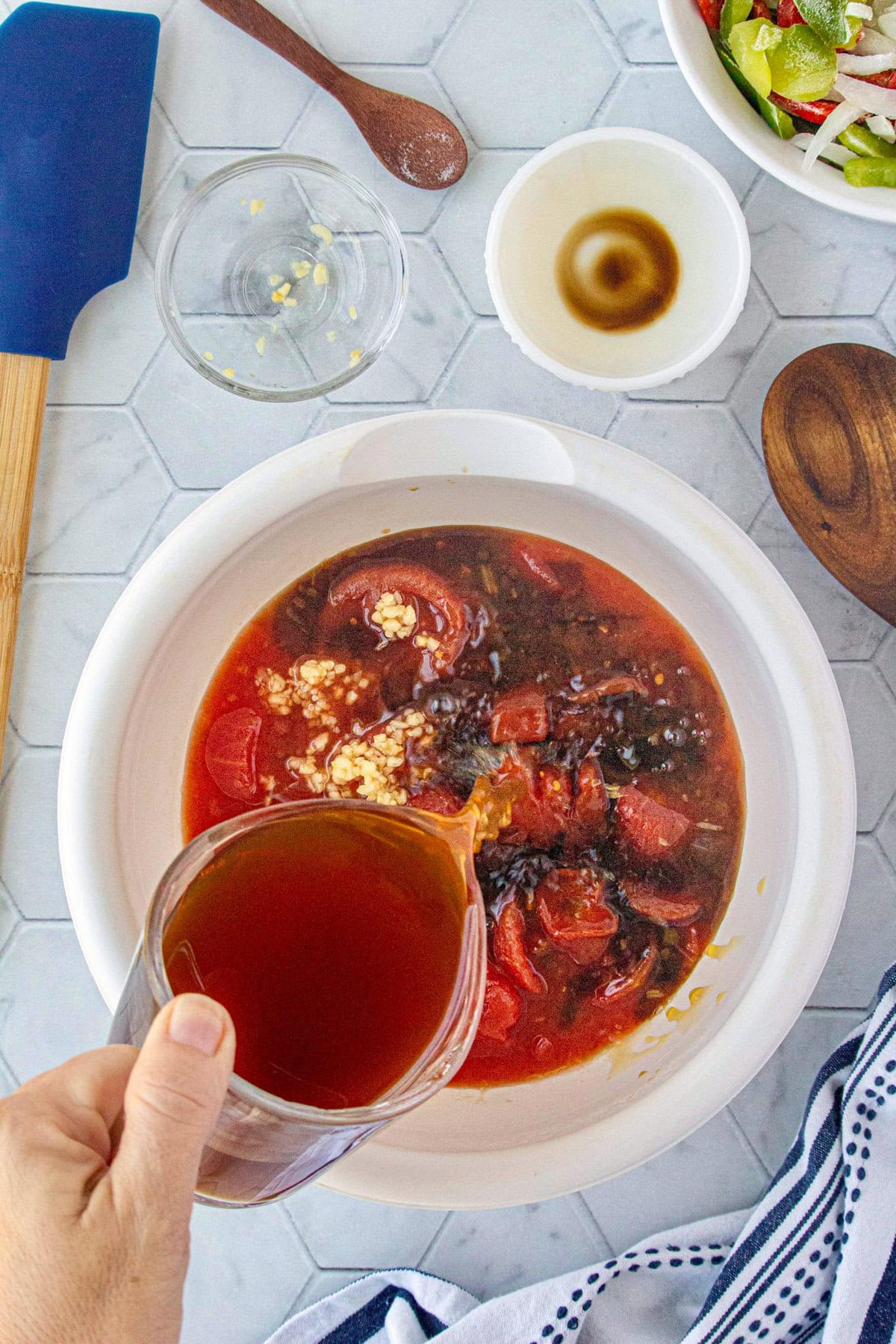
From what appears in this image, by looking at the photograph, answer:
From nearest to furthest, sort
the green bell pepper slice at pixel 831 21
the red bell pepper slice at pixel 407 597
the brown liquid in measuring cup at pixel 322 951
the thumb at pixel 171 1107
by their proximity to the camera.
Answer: the thumb at pixel 171 1107 < the brown liquid in measuring cup at pixel 322 951 < the green bell pepper slice at pixel 831 21 < the red bell pepper slice at pixel 407 597

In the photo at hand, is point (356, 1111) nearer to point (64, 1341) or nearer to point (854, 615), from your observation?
point (64, 1341)

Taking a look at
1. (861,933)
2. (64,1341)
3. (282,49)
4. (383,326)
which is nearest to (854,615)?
(861,933)

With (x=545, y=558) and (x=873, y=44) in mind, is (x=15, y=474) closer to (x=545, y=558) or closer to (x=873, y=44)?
(x=545, y=558)

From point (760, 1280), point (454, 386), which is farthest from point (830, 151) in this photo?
point (760, 1280)

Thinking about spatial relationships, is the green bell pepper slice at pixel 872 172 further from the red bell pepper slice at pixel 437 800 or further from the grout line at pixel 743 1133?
Result: the grout line at pixel 743 1133

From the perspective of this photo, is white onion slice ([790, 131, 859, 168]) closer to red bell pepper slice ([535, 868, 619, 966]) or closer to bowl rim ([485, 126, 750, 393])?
bowl rim ([485, 126, 750, 393])

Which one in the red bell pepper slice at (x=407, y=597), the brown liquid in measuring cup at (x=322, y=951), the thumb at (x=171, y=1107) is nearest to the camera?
the thumb at (x=171, y=1107)

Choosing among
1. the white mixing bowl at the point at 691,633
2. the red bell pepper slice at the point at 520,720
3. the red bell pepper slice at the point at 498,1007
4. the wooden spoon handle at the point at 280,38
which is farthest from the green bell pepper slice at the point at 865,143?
the red bell pepper slice at the point at 498,1007
